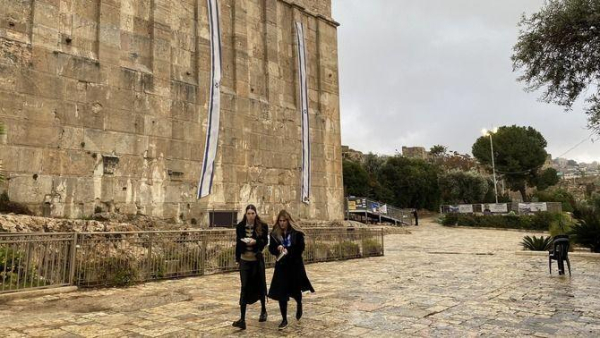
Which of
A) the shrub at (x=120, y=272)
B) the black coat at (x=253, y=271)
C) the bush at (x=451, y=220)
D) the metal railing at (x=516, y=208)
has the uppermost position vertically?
the metal railing at (x=516, y=208)

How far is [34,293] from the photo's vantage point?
25.0 ft

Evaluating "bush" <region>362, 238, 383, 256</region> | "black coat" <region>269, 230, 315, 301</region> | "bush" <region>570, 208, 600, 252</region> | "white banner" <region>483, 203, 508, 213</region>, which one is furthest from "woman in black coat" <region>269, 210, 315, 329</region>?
"white banner" <region>483, 203, 508, 213</region>

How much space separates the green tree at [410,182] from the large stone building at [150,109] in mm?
28195

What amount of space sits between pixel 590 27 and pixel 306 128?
12.0 meters

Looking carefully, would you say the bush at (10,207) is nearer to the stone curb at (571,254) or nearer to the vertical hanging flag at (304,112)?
the vertical hanging flag at (304,112)

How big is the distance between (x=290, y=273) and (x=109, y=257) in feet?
16.3

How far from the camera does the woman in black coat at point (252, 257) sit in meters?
5.72

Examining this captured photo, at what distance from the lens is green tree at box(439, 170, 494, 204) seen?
50.8m

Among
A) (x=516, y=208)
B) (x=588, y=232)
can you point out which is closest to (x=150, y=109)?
(x=588, y=232)

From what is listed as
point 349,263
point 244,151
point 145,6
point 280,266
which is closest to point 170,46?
point 145,6

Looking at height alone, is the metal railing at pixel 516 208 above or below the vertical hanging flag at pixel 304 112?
below

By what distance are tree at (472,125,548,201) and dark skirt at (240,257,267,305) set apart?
57114 millimetres

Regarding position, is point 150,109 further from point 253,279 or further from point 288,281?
point 288,281

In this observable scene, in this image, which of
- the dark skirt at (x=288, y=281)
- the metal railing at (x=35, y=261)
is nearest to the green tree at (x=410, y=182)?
the metal railing at (x=35, y=261)
